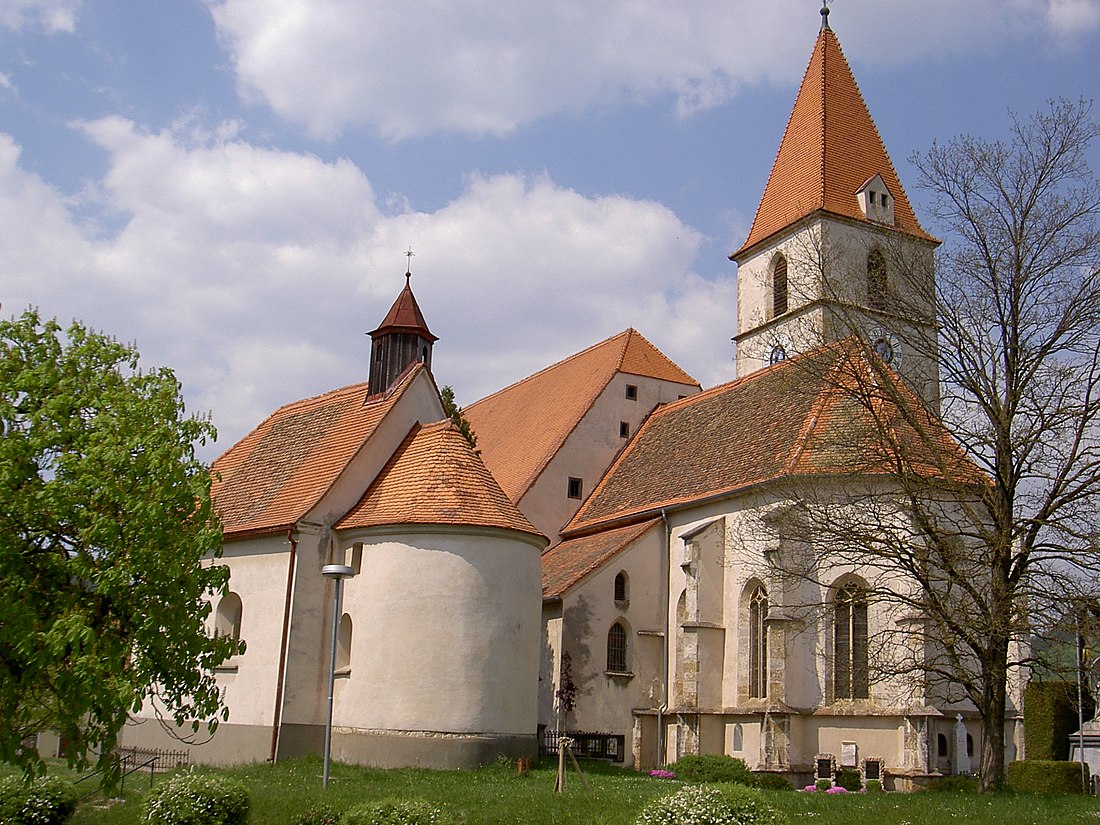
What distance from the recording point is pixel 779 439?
96.0 feet

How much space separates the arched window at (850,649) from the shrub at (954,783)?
2.51 metres

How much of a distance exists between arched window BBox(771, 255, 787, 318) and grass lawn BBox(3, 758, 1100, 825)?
83.0ft

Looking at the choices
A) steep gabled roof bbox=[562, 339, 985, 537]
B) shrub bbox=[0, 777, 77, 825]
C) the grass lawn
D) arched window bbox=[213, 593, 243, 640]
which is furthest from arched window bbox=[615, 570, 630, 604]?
shrub bbox=[0, 777, 77, 825]

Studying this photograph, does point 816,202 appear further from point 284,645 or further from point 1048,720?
point 284,645

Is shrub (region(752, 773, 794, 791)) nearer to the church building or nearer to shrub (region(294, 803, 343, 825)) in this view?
the church building

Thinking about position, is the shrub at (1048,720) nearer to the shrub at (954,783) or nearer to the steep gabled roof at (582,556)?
the shrub at (954,783)

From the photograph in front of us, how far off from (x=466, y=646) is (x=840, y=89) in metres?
31.4

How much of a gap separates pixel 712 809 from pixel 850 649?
1473 centimetres

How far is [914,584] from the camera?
25328 millimetres

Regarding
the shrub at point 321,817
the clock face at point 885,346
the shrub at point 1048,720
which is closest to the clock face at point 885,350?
the clock face at point 885,346

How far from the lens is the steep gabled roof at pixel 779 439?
70.2 feet

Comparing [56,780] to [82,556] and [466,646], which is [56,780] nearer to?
[82,556]

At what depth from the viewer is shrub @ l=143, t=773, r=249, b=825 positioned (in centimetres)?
1555

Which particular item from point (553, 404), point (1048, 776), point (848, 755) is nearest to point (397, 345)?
point (553, 404)
